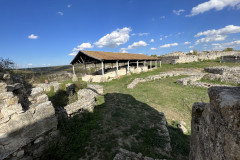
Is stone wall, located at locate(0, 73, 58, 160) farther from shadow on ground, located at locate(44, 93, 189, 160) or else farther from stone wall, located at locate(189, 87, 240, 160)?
stone wall, located at locate(189, 87, 240, 160)

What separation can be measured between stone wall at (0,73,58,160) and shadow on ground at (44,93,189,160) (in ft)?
1.35

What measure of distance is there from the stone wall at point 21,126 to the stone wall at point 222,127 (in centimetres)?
367

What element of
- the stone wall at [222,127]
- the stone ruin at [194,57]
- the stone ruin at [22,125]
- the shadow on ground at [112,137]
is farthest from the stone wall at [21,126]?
the stone ruin at [194,57]

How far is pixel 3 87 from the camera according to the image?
2.62 metres

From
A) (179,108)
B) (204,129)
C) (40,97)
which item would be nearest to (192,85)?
(179,108)

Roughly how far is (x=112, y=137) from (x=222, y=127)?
3266 mm

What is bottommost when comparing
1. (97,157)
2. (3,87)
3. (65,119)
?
(97,157)

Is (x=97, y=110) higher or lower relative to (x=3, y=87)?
lower

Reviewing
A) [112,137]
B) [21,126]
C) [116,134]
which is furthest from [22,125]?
[116,134]

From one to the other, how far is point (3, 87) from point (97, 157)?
2963 millimetres

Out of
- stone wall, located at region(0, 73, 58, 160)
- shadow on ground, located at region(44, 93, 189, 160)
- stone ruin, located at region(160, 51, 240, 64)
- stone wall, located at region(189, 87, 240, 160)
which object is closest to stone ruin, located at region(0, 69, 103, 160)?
stone wall, located at region(0, 73, 58, 160)

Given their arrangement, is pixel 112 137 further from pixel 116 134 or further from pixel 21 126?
pixel 21 126

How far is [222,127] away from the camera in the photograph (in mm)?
1118

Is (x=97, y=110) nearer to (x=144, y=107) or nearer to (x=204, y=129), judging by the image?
(x=144, y=107)
